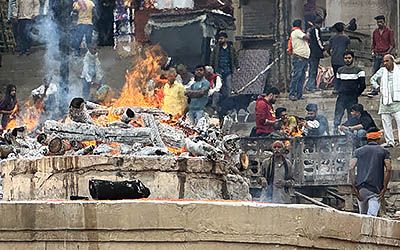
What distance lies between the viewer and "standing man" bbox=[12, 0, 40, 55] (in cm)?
2892

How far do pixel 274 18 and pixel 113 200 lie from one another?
22.8 meters

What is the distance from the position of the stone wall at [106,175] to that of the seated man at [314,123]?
8125mm

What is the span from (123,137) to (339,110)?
8.28 m

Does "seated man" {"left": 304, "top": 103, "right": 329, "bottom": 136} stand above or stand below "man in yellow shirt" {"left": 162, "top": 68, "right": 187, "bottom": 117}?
below

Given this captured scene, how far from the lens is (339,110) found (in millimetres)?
23609

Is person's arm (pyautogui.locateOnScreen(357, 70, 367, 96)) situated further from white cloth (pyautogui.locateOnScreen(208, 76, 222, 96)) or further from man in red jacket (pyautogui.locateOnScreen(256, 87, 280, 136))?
white cloth (pyautogui.locateOnScreen(208, 76, 222, 96))

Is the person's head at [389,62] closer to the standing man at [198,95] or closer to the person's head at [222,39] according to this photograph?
the standing man at [198,95]

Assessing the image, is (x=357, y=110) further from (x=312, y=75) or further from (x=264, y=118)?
(x=312, y=75)

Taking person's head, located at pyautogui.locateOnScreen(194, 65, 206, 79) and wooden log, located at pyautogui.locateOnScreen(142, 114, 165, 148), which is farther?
person's head, located at pyautogui.locateOnScreen(194, 65, 206, 79)

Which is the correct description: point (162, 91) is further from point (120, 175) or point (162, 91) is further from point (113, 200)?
point (113, 200)

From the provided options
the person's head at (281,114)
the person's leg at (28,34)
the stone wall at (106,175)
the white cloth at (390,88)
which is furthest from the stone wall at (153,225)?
the person's leg at (28,34)

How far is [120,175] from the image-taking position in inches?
572

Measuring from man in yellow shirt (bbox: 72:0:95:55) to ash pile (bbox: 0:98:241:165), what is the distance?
11.5 meters

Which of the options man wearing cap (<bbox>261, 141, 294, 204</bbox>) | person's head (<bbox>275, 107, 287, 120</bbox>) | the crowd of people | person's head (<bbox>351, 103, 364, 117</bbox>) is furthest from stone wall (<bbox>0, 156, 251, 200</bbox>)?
person's head (<bbox>275, 107, 287, 120</bbox>)
